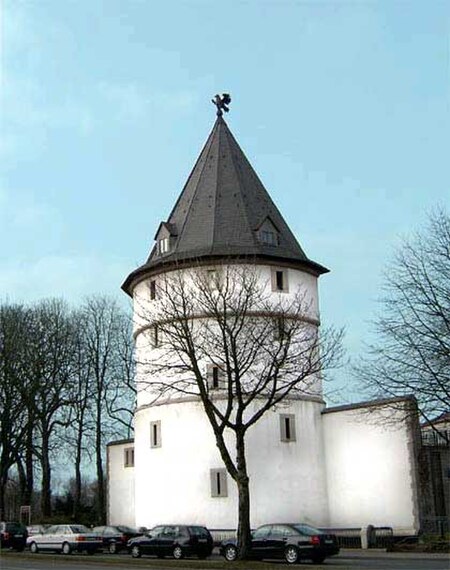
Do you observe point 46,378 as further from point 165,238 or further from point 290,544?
point 290,544

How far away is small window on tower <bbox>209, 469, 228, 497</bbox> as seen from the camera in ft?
145

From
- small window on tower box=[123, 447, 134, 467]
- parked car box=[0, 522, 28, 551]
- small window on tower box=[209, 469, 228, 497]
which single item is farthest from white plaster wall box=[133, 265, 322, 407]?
parked car box=[0, 522, 28, 551]

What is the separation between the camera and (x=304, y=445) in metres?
45.9

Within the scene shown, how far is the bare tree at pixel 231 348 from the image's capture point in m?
34.6

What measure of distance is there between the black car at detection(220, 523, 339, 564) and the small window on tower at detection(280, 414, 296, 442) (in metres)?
11.7

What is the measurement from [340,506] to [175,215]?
18138 millimetres

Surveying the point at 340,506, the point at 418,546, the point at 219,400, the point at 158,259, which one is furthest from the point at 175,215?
the point at 418,546

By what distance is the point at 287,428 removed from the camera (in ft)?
150

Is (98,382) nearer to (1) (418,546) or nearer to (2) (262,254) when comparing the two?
(2) (262,254)

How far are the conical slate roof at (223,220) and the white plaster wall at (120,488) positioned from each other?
34.8ft

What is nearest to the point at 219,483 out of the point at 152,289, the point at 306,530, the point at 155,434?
the point at 155,434

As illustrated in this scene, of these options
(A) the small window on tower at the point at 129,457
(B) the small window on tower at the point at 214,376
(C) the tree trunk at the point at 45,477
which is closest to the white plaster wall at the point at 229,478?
(B) the small window on tower at the point at 214,376

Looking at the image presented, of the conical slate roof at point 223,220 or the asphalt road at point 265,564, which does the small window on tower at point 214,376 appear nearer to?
the conical slate roof at point 223,220

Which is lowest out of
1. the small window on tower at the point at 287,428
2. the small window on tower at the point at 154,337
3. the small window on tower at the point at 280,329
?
the small window on tower at the point at 287,428
